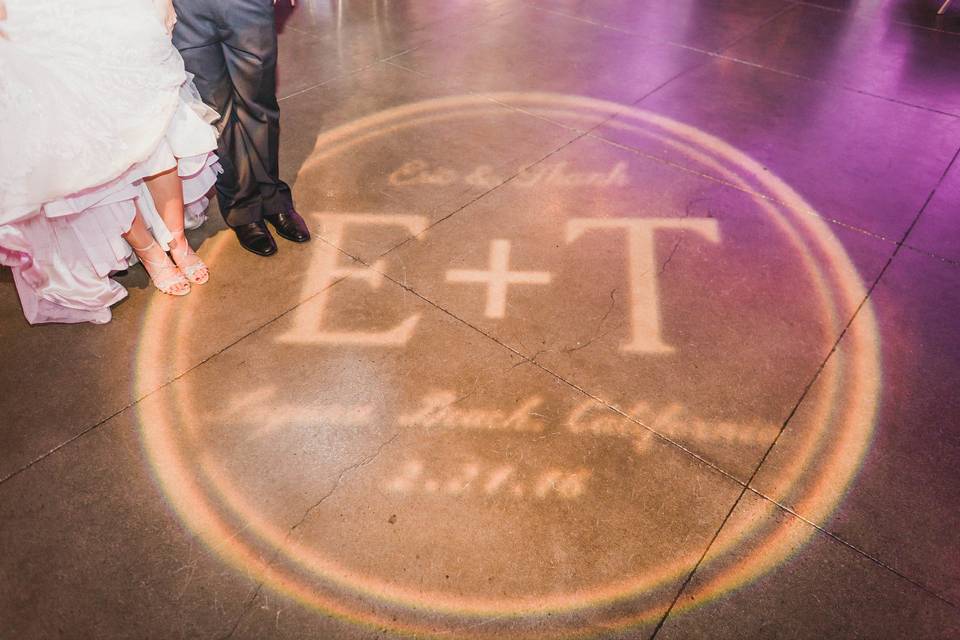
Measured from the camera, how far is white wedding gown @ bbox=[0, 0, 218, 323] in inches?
67.9

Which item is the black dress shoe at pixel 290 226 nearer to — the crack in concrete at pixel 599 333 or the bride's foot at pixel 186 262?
the bride's foot at pixel 186 262

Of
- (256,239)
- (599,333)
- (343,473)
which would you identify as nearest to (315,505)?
(343,473)

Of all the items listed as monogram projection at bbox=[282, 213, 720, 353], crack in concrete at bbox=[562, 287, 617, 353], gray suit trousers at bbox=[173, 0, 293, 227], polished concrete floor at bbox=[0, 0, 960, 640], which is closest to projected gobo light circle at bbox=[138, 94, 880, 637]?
polished concrete floor at bbox=[0, 0, 960, 640]

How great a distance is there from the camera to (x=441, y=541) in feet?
5.24

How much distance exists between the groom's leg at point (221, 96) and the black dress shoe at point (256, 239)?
0.03 metres

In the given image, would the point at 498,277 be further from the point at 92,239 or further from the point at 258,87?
the point at 92,239

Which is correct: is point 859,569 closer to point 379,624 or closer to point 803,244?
point 379,624

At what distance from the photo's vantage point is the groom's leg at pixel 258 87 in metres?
2.10

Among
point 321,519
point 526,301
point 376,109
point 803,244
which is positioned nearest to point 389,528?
point 321,519

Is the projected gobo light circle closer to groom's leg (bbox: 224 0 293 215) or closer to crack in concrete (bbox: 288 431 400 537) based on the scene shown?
crack in concrete (bbox: 288 431 400 537)

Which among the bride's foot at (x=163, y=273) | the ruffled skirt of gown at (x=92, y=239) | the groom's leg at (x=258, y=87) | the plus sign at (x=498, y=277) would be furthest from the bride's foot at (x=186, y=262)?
the plus sign at (x=498, y=277)

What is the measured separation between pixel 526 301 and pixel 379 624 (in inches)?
48.8

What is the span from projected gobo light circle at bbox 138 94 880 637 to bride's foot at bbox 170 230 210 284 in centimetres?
11

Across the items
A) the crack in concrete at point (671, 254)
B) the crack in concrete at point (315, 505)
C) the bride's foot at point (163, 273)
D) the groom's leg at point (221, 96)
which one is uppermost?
the groom's leg at point (221, 96)
